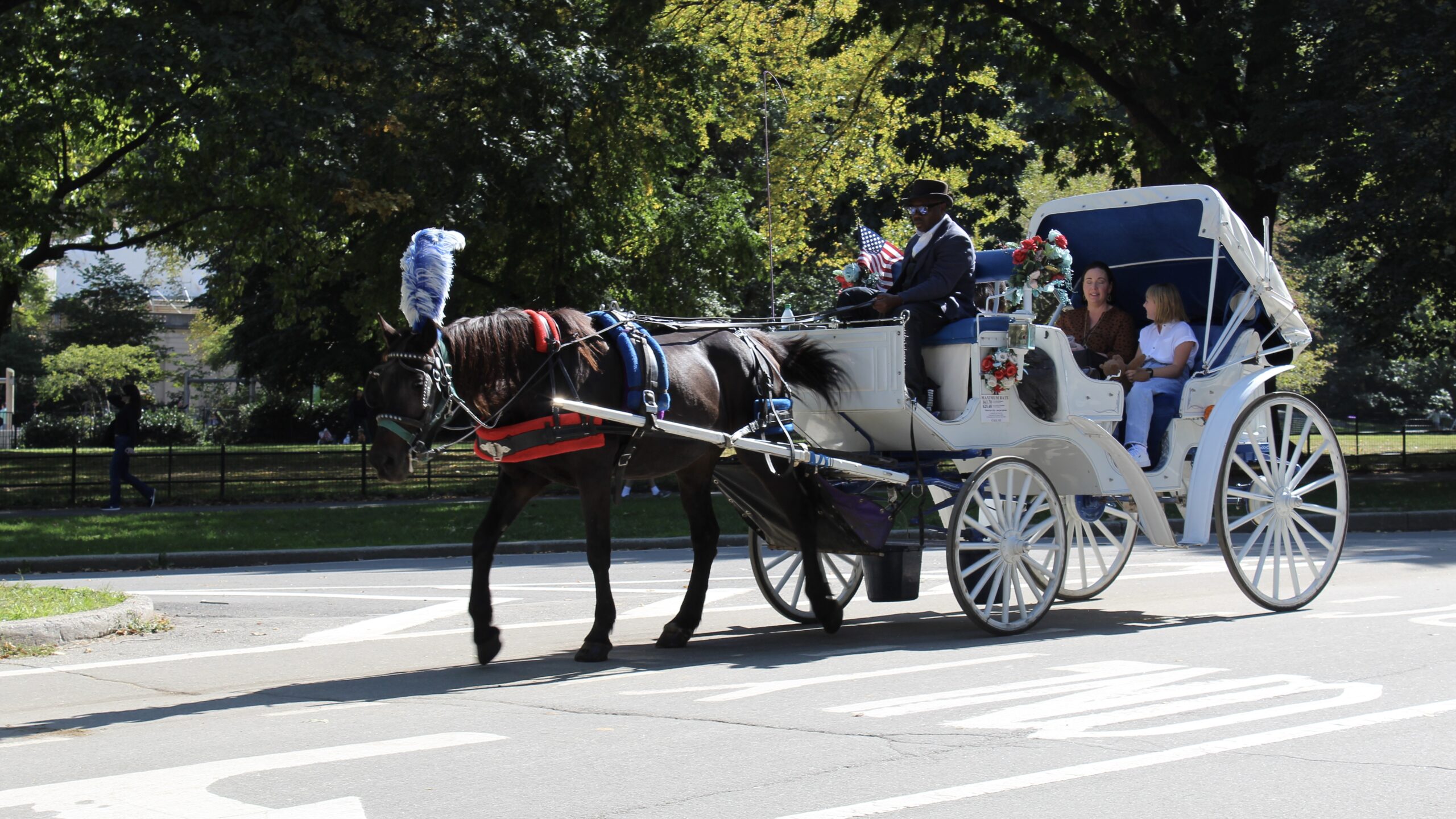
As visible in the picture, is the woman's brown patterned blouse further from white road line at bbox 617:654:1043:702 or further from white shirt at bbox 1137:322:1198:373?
white road line at bbox 617:654:1043:702

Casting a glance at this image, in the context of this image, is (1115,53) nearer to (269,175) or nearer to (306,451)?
(269,175)

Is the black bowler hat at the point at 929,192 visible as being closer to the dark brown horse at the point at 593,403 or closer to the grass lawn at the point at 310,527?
the dark brown horse at the point at 593,403

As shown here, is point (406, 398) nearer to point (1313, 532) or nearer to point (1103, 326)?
point (1103, 326)

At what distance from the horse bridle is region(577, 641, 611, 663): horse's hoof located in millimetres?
1512

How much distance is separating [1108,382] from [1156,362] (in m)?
0.76

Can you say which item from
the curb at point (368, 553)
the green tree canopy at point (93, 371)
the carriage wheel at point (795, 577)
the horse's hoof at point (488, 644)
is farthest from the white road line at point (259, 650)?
the green tree canopy at point (93, 371)

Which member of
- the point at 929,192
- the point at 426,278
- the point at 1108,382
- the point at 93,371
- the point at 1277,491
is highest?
the point at 93,371

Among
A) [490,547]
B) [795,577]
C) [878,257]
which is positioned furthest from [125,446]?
[490,547]

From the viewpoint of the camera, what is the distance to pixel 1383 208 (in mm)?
21109

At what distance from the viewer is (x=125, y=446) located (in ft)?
73.9

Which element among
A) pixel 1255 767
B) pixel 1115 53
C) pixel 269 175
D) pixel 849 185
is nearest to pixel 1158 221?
pixel 1255 767

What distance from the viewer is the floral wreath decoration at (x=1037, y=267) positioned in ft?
31.2

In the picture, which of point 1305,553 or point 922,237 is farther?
point 1305,553

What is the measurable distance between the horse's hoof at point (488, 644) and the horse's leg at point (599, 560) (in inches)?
18.0
